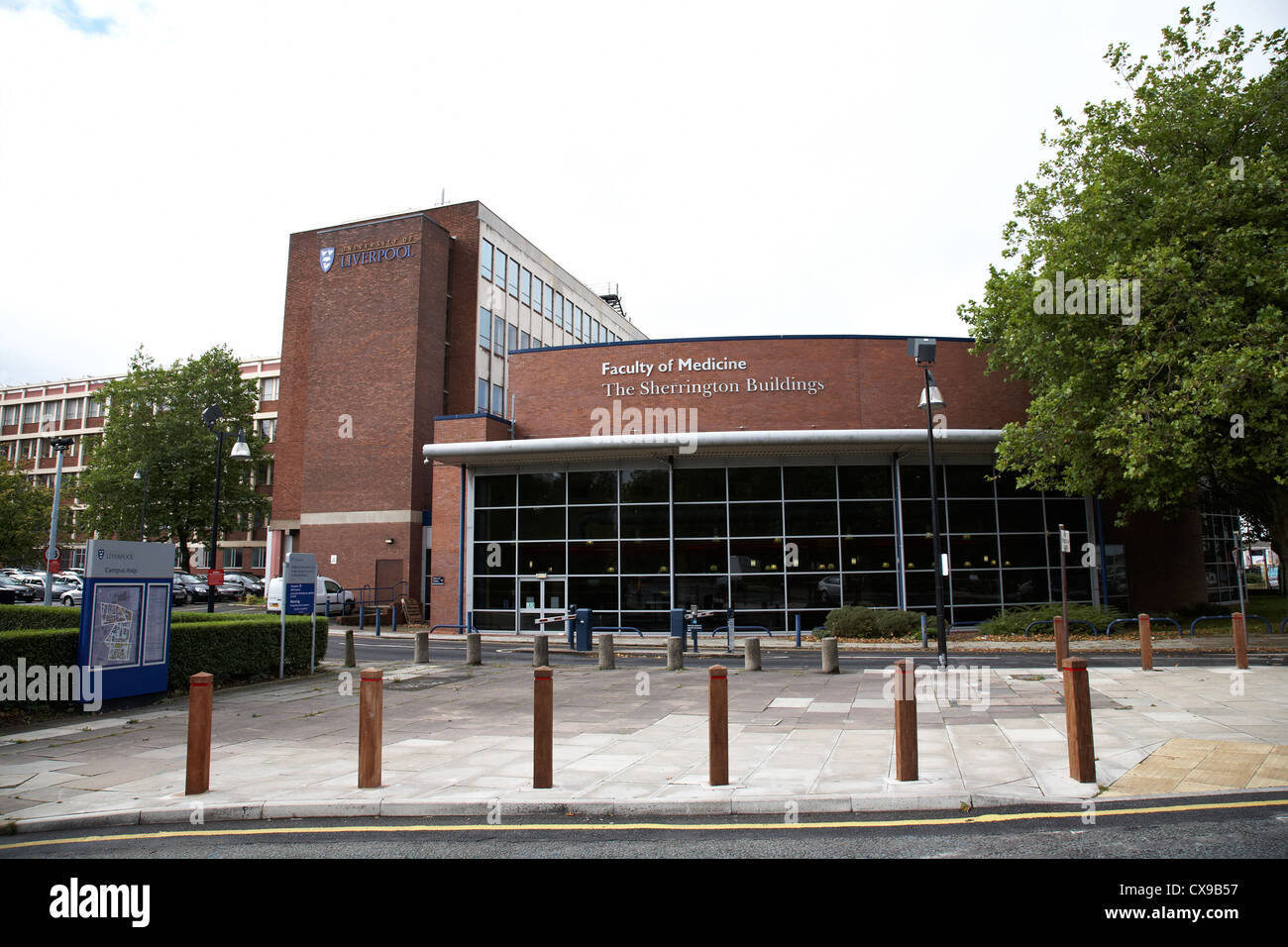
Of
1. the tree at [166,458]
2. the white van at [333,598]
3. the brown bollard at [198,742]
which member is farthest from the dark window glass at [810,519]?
the tree at [166,458]

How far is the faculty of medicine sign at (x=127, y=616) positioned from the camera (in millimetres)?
12117

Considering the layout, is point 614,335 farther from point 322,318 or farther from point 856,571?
point 856,571

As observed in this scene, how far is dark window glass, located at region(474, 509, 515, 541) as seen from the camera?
29.1 meters

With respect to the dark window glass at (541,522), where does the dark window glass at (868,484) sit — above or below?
above

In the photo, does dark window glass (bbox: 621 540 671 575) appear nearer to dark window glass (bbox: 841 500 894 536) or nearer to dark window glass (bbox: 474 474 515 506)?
dark window glass (bbox: 474 474 515 506)

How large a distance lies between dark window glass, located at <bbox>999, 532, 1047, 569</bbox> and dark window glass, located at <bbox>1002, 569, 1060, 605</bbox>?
27 cm

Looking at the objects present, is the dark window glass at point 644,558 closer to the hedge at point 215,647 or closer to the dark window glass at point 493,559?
the dark window glass at point 493,559

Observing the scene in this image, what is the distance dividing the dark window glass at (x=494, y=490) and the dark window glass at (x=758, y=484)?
26.0 ft

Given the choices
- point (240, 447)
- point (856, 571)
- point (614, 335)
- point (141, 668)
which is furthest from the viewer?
point (614, 335)

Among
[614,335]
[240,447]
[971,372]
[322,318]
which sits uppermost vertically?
[614,335]

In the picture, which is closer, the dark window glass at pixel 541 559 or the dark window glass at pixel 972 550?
the dark window glass at pixel 972 550
